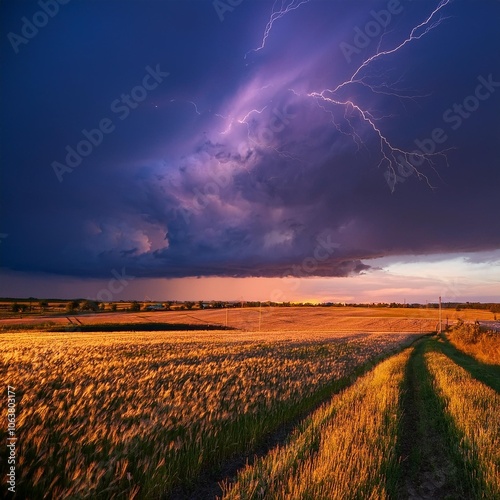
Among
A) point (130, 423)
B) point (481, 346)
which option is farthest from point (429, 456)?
point (481, 346)

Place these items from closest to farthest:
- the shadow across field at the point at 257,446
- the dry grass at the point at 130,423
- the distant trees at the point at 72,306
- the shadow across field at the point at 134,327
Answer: the dry grass at the point at 130,423 < the shadow across field at the point at 257,446 < the shadow across field at the point at 134,327 < the distant trees at the point at 72,306

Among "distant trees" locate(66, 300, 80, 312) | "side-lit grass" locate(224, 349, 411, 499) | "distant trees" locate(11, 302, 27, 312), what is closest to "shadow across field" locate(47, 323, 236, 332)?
"distant trees" locate(11, 302, 27, 312)

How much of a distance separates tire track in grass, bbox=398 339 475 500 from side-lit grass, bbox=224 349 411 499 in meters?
0.35

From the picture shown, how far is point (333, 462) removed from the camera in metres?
4.93

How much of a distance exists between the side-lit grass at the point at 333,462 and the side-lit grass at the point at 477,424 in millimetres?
1212

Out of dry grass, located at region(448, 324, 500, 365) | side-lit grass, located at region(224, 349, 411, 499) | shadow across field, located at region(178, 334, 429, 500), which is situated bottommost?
dry grass, located at region(448, 324, 500, 365)

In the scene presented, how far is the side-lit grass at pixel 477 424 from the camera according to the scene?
531cm

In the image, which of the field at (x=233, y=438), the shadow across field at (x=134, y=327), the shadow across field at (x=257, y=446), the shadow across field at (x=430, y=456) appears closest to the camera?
the field at (x=233, y=438)

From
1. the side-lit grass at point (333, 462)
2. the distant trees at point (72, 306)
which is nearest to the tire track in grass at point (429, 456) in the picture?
the side-lit grass at point (333, 462)

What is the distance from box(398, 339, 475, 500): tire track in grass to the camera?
541 centimetres

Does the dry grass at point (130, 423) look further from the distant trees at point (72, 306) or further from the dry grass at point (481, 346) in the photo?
the distant trees at point (72, 306)

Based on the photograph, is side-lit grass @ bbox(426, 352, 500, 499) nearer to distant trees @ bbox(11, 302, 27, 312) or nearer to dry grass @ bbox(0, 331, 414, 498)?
dry grass @ bbox(0, 331, 414, 498)

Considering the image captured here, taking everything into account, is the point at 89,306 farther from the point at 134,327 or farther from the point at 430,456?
the point at 430,456

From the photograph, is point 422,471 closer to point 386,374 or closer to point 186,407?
point 186,407
